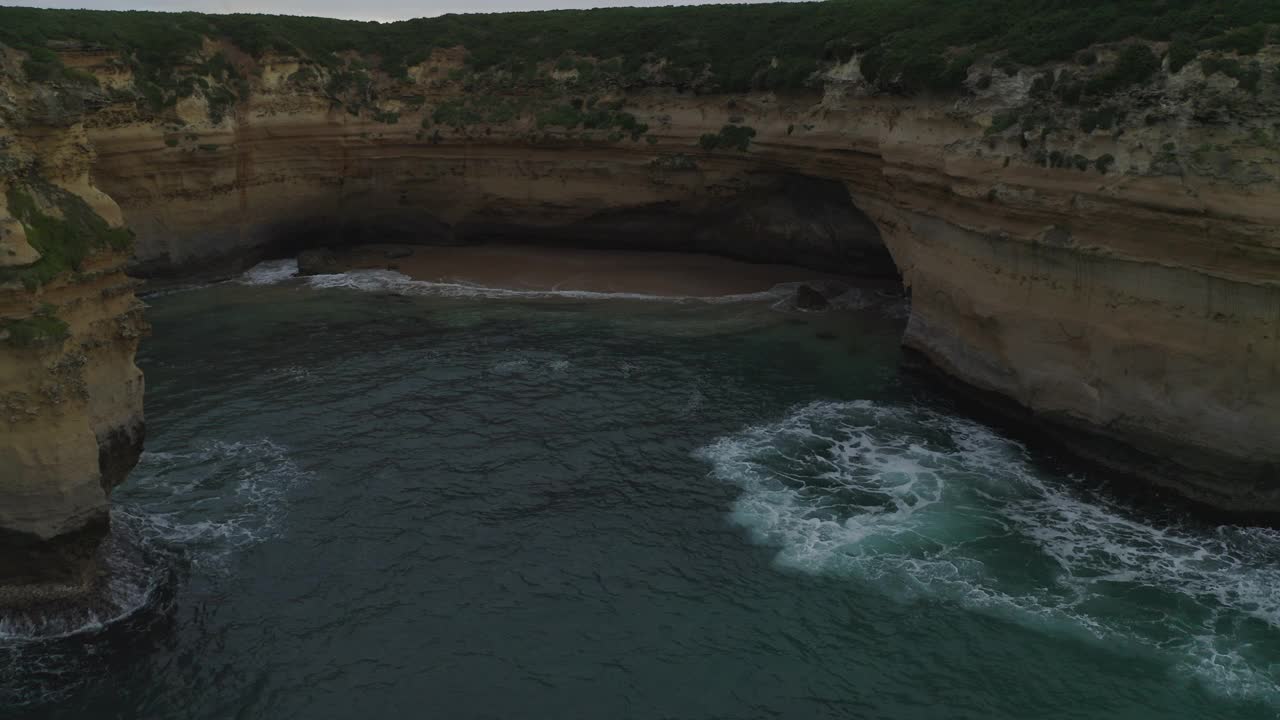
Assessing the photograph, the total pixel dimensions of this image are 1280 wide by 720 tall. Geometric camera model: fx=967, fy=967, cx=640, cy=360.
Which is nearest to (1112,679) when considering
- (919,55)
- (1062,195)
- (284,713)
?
(1062,195)

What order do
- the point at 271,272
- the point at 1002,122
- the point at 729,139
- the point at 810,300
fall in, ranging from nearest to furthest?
the point at 1002,122
the point at 810,300
the point at 729,139
the point at 271,272

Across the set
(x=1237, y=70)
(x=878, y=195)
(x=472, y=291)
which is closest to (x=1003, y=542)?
(x=1237, y=70)

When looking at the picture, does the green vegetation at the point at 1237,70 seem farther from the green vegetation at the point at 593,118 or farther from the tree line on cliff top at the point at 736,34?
the green vegetation at the point at 593,118

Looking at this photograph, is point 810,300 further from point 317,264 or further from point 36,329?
point 36,329

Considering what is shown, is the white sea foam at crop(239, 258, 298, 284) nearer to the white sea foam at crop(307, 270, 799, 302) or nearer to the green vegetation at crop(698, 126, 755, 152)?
the white sea foam at crop(307, 270, 799, 302)

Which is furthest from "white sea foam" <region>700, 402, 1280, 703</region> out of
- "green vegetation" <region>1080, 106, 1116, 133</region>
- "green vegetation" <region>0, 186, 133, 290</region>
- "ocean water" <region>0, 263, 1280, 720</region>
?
"green vegetation" <region>0, 186, 133, 290</region>

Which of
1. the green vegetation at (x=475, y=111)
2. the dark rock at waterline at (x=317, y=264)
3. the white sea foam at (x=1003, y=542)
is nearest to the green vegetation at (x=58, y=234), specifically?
the white sea foam at (x=1003, y=542)
